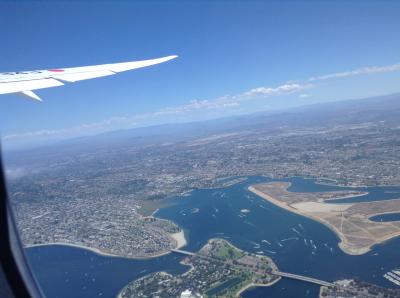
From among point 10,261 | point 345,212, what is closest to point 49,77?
point 10,261

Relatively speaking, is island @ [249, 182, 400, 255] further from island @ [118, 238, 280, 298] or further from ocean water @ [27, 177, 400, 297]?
island @ [118, 238, 280, 298]

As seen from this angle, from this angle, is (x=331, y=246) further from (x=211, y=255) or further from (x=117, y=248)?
(x=117, y=248)

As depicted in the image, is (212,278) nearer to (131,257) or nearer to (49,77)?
(131,257)

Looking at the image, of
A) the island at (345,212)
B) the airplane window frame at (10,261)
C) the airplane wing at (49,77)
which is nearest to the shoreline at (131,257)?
the island at (345,212)

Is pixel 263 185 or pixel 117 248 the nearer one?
pixel 117 248

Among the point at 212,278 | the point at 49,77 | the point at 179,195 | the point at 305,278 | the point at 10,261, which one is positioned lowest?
the point at 305,278

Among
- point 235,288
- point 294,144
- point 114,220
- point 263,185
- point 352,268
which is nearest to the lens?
point 235,288

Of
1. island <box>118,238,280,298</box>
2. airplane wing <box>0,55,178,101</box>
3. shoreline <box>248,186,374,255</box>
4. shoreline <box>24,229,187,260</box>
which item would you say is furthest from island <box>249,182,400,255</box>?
airplane wing <box>0,55,178,101</box>

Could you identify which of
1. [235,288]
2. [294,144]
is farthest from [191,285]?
[294,144]
